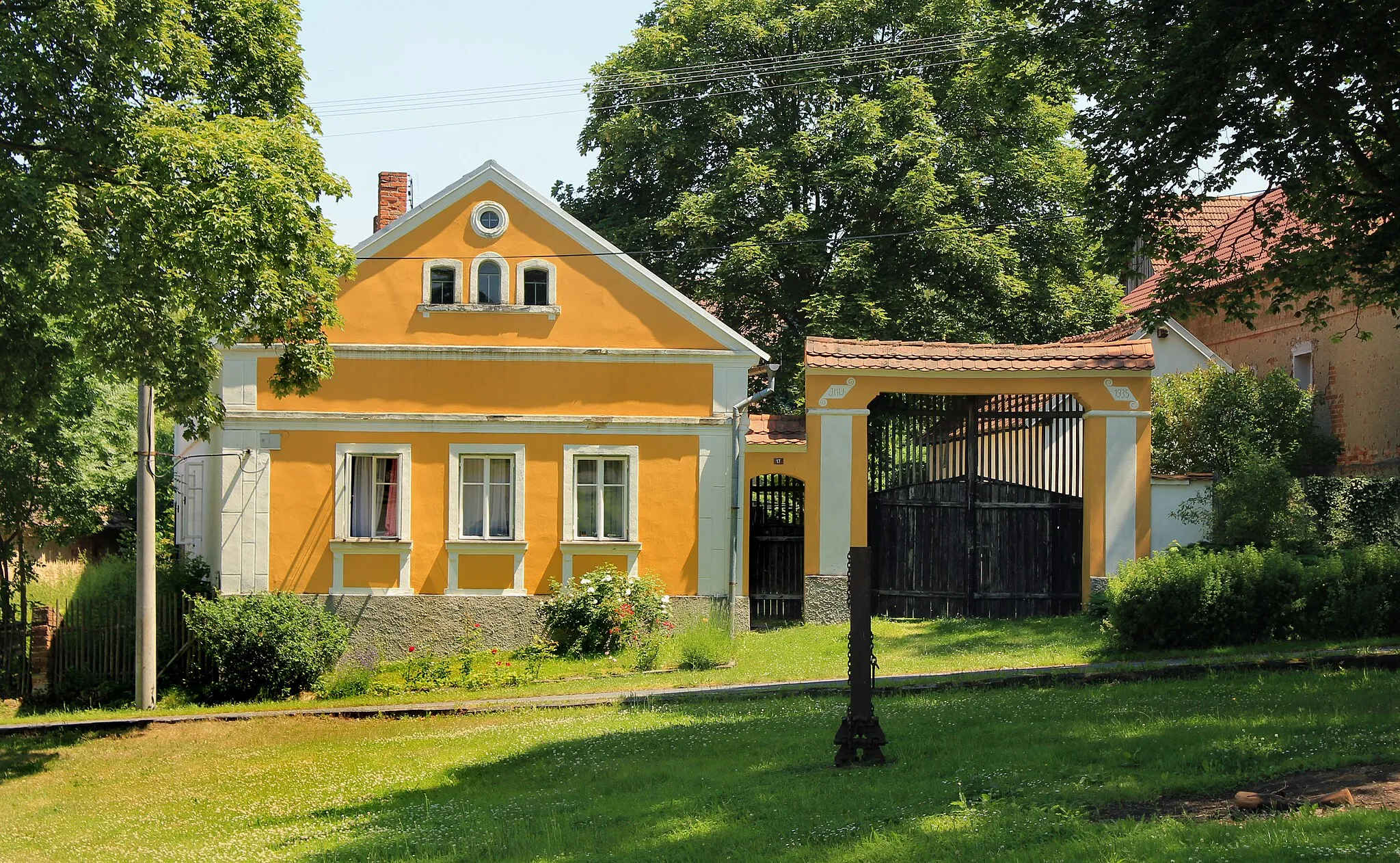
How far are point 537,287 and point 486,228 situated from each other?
48.1 inches

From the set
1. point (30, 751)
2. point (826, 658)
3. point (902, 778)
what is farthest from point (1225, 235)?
point (30, 751)

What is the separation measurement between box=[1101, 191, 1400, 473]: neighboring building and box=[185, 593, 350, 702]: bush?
13.8 meters

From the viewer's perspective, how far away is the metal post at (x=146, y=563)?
18.7 meters

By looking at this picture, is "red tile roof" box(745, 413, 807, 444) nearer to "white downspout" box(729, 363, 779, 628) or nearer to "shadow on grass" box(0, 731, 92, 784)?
"white downspout" box(729, 363, 779, 628)

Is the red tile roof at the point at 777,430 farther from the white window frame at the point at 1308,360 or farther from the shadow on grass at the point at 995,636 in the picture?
the white window frame at the point at 1308,360

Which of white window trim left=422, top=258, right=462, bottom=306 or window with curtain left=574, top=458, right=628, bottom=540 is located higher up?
white window trim left=422, top=258, right=462, bottom=306

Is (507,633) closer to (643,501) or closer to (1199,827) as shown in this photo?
(643,501)

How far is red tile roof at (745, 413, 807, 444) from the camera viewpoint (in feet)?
69.2

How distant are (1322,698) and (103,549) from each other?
32.6m

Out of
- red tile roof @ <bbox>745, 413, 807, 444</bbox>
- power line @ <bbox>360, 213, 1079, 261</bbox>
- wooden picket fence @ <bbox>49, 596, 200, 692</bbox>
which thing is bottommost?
wooden picket fence @ <bbox>49, 596, 200, 692</bbox>

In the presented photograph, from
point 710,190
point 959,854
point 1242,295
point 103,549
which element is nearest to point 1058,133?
point 710,190

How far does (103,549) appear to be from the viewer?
36.1 meters

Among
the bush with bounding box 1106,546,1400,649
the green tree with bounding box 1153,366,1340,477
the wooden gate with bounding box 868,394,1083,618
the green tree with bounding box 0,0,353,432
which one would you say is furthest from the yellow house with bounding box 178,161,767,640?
the green tree with bounding box 1153,366,1340,477

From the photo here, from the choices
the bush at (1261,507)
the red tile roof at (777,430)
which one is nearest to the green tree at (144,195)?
the red tile roof at (777,430)
